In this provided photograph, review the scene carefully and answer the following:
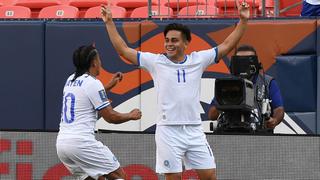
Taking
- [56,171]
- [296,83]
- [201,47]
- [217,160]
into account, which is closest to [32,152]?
[56,171]

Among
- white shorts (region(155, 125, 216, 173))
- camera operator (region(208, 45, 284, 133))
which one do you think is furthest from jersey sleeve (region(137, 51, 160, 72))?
camera operator (region(208, 45, 284, 133))

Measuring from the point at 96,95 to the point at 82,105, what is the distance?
0.15m

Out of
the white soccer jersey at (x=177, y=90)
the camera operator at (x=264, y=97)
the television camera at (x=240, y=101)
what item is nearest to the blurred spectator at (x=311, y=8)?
the camera operator at (x=264, y=97)

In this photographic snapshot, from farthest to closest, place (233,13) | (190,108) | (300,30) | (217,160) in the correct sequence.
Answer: (233,13) → (300,30) → (217,160) → (190,108)

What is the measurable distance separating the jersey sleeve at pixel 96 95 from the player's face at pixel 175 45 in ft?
2.28

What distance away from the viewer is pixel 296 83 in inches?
415

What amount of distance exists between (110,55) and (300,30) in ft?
7.36

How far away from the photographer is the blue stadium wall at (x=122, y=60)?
10492 millimetres

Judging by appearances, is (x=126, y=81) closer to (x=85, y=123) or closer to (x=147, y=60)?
(x=85, y=123)

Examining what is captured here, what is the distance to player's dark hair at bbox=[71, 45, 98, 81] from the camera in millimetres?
8094

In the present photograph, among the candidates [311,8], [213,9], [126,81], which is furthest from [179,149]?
[213,9]

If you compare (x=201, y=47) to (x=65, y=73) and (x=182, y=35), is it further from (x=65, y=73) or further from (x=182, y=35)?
(x=182, y=35)

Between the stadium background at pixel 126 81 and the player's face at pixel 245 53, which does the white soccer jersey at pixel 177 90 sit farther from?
the player's face at pixel 245 53

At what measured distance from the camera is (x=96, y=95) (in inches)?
315
